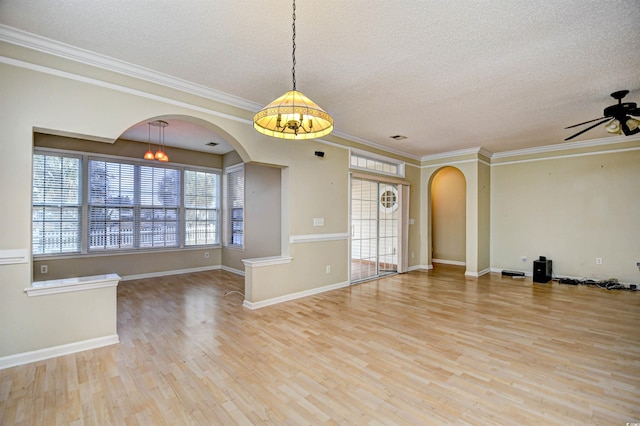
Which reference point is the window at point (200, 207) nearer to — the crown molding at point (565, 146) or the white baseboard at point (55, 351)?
the white baseboard at point (55, 351)

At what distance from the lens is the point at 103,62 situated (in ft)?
9.46

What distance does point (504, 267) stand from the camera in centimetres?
685

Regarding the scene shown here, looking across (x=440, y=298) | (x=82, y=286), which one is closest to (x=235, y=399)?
(x=82, y=286)

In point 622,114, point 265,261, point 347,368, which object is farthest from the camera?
point 265,261

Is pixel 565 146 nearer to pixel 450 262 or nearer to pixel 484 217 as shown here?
pixel 484 217

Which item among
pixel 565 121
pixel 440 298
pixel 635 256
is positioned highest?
pixel 565 121

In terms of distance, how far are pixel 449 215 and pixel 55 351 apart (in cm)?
838

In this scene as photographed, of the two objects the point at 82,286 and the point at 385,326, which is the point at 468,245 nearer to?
the point at 385,326

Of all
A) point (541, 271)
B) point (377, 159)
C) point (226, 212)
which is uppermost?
point (377, 159)

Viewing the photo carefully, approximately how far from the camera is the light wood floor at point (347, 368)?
1.96m

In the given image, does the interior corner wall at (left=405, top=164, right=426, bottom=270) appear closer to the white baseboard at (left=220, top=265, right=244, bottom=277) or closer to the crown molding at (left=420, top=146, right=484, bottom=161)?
the crown molding at (left=420, top=146, right=484, bottom=161)

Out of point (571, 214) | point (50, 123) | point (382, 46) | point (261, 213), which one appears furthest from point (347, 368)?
point (571, 214)

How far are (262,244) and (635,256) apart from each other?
283 inches

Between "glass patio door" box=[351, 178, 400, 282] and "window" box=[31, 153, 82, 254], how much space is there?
5.23 m
